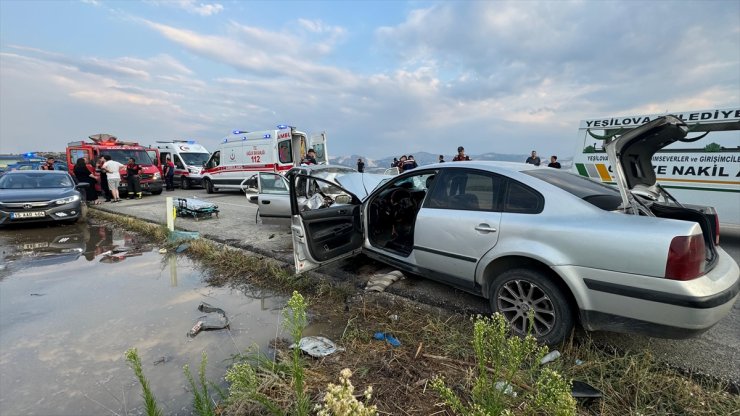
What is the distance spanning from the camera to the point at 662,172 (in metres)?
6.68

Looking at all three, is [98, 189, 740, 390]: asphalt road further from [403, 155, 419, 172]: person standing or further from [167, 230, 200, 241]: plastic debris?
[403, 155, 419, 172]: person standing

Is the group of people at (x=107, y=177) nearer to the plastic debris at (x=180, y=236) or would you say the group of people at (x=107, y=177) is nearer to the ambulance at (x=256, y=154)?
the ambulance at (x=256, y=154)

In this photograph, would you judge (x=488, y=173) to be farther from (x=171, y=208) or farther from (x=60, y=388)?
(x=171, y=208)

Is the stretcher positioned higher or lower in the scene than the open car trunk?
lower

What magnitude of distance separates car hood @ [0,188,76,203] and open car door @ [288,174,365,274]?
7185 millimetres

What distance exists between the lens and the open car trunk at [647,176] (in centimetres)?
261

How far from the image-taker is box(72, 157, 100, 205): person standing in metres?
11.5

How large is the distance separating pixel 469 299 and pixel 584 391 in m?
1.58

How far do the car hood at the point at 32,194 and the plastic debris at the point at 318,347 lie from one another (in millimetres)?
8333

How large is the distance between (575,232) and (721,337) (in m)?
1.76

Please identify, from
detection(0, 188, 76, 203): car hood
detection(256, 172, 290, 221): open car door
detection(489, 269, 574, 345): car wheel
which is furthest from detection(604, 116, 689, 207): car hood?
detection(0, 188, 76, 203): car hood

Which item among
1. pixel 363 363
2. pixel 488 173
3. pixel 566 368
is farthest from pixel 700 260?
pixel 363 363

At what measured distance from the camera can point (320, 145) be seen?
1417 centimetres

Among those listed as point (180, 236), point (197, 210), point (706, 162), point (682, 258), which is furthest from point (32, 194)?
point (706, 162)
